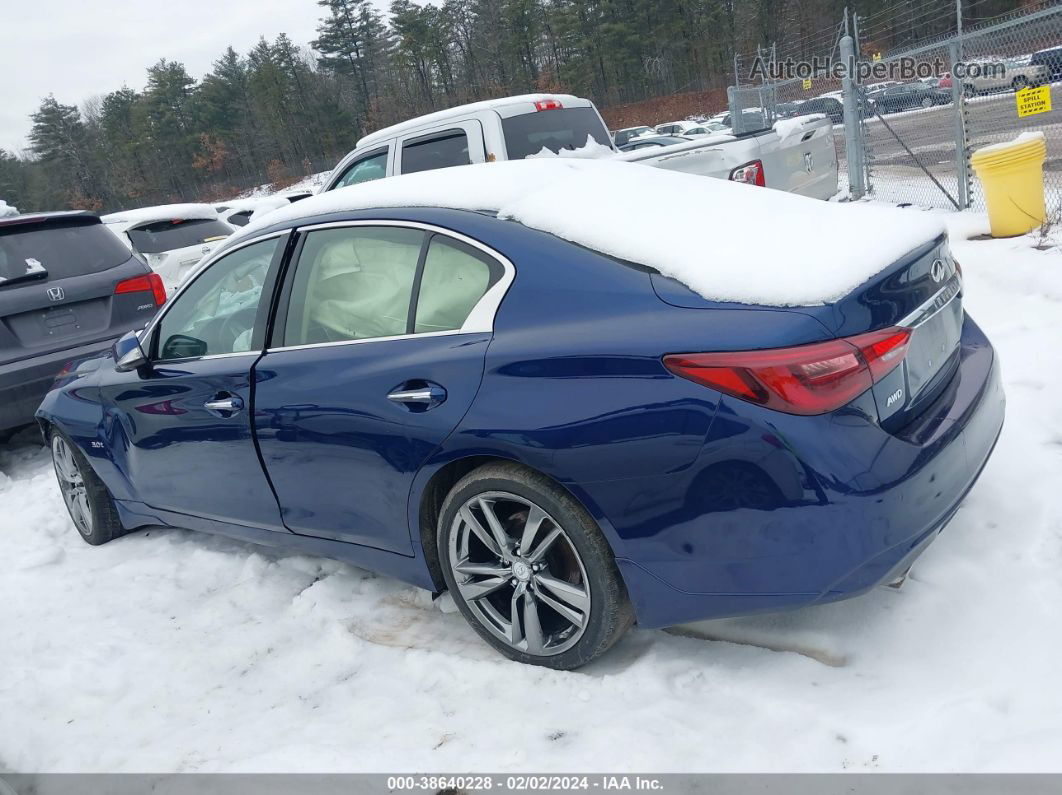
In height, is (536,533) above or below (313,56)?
below

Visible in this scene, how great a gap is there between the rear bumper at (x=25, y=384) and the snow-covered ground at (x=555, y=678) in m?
2.28

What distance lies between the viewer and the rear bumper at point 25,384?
18.6 ft

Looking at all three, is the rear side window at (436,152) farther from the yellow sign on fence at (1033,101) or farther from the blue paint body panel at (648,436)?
the yellow sign on fence at (1033,101)

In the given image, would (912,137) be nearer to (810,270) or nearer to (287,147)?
(810,270)

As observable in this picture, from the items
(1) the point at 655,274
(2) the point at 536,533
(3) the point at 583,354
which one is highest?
(1) the point at 655,274

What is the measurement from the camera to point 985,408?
2.69m

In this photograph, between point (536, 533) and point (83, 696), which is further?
point (83, 696)

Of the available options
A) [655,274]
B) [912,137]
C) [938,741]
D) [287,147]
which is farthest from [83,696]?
[287,147]

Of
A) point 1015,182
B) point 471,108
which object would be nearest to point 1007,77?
point 1015,182

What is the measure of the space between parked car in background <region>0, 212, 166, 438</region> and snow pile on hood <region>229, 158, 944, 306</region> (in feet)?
11.1

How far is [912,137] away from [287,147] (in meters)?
68.2

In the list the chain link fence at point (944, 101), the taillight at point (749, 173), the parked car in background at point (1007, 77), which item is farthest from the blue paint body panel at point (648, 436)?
the parked car in background at point (1007, 77)

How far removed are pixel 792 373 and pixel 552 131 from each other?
5591 mm

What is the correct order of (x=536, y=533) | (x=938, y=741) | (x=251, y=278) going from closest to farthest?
(x=938, y=741)
(x=536, y=533)
(x=251, y=278)
